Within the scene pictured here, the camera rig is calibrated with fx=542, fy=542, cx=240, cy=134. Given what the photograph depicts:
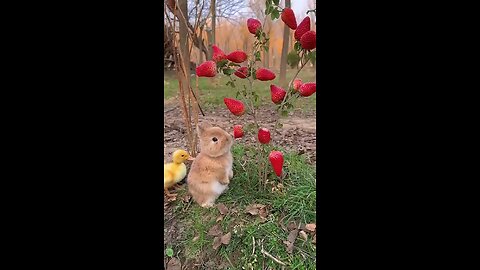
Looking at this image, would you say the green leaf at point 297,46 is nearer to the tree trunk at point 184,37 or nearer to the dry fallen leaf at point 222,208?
the tree trunk at point 184,37

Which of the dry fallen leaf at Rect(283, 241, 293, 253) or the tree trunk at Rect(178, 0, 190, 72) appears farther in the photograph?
the tree trunk at Rect(178, 0, 190, 72)

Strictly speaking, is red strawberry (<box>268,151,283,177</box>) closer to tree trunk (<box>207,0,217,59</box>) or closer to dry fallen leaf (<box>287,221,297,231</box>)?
dry fallen leaf (<box>287,221,297,231</box>)

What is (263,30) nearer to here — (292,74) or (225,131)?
(292,74)

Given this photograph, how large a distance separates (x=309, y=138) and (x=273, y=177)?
0.13 meters

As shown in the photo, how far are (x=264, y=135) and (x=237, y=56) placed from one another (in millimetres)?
199

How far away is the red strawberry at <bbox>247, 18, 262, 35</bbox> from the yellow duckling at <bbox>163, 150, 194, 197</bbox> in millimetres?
Result: 337

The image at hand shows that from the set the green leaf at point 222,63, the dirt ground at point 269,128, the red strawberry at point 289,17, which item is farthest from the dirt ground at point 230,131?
the red strawberry at point 289,17

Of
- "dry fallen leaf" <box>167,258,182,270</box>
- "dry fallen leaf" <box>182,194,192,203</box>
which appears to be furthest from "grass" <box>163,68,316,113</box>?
"dry fallen leaf" <box>167,258,182,270</box>

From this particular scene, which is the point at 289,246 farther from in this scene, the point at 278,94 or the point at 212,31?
the point at 212,31

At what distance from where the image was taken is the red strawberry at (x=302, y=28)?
4.13 feet

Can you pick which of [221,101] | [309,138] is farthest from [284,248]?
[221,101]

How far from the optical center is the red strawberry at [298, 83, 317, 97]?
1258 millimetres

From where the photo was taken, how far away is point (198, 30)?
1.35 metres

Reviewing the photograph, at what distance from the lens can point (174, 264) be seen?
1.28 m
